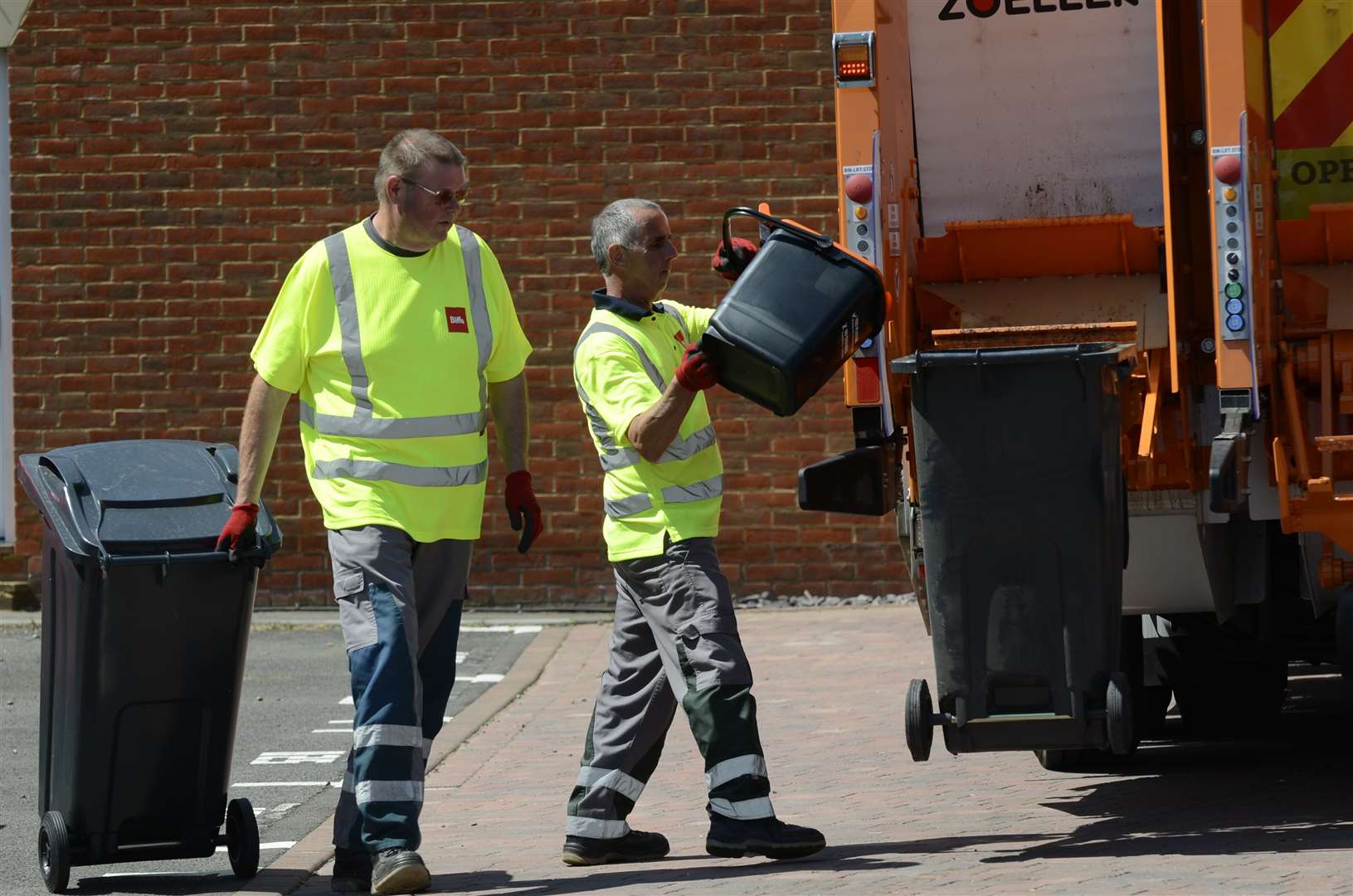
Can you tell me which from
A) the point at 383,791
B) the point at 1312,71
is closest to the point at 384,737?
the point at 383,791

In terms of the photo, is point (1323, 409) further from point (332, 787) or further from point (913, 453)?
point (332, 787)

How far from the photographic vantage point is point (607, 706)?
17.1ft

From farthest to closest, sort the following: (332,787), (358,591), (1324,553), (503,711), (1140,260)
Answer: (503,711), (332,787), (1140,260), (1324,553), (358,591)

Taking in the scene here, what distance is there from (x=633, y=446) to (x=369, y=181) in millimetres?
6261

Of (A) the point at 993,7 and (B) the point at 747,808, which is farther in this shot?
(A) the point at 993,7

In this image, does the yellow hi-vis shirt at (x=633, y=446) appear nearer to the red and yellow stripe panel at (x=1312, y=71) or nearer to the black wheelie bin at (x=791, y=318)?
the black wheelie bin at (x=791, y=318)

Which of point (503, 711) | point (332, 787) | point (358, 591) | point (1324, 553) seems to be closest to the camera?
point (358, 591)

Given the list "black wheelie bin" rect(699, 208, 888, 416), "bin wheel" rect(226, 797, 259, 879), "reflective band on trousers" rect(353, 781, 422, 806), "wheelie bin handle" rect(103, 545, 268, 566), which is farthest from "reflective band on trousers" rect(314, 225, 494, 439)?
"bin wheel" rect(226, 797, 259, 879)

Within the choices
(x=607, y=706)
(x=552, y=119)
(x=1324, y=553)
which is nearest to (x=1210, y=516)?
(x=1324, y=553)

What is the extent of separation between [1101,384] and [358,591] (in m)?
1.81

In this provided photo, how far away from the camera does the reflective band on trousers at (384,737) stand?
186 inches

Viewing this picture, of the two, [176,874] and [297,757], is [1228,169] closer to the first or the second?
[176,874]

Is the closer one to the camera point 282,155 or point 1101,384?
point 1101,384

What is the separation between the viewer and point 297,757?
23.6ft
